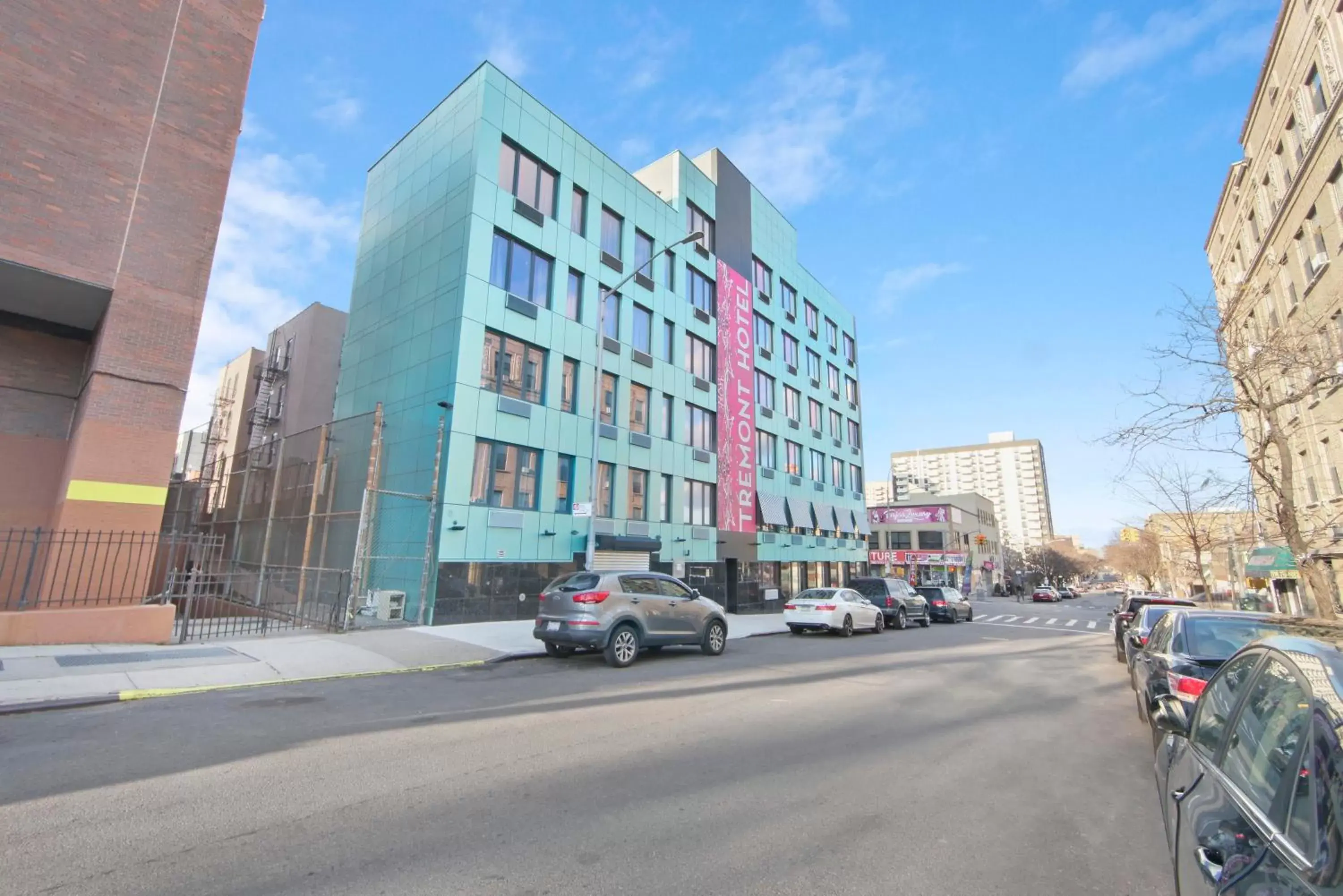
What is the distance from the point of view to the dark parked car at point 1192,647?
5844 millimetres

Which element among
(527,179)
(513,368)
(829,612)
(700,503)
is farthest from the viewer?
(700,503)

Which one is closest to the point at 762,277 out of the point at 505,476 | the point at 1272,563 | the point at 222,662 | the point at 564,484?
the point at 564,484

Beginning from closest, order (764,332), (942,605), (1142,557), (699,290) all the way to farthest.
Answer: (942,605) < (699,290) < (764,332) < (1142,557)

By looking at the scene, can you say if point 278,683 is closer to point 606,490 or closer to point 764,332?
point 606,490

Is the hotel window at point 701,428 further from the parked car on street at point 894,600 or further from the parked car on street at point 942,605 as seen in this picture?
the parked car on street at point 942,605

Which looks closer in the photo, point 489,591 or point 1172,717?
point 1172,717

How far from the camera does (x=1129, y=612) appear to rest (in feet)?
62.1

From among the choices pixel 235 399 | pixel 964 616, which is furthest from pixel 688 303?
pixel 235 399

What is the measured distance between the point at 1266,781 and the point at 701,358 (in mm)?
27181

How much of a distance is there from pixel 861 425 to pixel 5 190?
42.4 meters

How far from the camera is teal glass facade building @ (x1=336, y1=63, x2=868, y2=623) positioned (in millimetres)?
18281

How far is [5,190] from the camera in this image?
11484mm

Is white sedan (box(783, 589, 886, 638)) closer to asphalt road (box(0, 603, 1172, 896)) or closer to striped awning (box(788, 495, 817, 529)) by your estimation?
asphalt road (box(0, 603, 1172, 896))

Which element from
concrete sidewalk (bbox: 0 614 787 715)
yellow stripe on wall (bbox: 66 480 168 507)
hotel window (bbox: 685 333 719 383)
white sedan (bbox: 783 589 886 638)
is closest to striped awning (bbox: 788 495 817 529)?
hotel window (bbox: 685 333 719 383)
